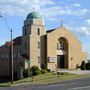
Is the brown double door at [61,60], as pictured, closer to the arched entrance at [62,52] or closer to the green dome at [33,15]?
the arched entrance at [62,52]

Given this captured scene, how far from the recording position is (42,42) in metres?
75.1

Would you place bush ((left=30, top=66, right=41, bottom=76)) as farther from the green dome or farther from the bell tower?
the green dome

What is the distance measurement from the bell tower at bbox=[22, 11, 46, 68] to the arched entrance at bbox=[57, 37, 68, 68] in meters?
4.45

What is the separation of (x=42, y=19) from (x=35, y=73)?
40.3 ft

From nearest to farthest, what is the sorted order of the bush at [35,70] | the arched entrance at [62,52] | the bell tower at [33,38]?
1. the bush at [35,70]
2. the bell tower at [33,38]
3. the arched entrance at [62,52]

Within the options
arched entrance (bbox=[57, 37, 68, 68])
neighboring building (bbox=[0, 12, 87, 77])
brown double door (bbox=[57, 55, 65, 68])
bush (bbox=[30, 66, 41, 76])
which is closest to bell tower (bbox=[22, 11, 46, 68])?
neighboring building (bbox=[0, 12, 87, 77])

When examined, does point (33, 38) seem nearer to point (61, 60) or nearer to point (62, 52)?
point (62, 52)

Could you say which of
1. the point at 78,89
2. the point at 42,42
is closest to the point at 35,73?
the point at 42,42

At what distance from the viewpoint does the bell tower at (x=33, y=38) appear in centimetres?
7394

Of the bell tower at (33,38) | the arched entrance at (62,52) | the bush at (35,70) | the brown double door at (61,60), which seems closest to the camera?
the bush at (35,70)

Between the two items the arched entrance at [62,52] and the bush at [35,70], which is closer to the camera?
the bush at [35,70]

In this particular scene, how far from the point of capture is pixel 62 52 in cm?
7838

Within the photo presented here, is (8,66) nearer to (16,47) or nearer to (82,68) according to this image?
(16,47)

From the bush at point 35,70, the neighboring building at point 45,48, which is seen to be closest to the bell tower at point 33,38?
the neighboring building at point 45,48
